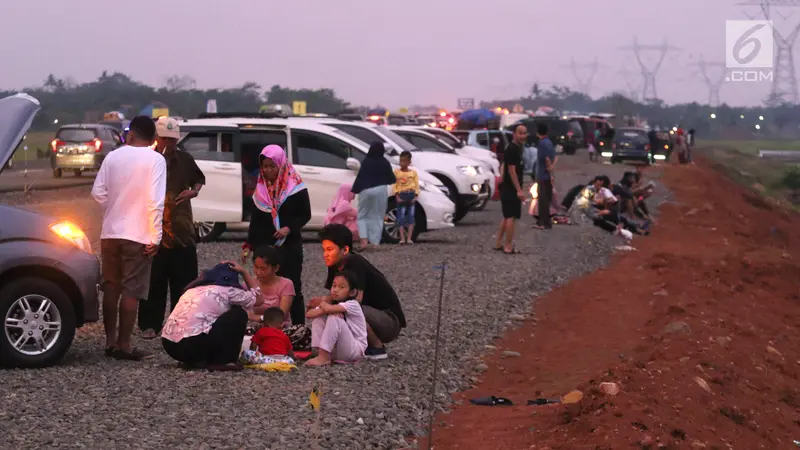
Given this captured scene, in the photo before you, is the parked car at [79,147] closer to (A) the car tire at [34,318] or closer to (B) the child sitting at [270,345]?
(B) the child sitting at [270,345]

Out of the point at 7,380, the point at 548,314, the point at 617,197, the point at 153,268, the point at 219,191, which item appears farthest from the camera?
the point at 617,197

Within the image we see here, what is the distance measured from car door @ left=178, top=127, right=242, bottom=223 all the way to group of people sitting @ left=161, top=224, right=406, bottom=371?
28.7 ft

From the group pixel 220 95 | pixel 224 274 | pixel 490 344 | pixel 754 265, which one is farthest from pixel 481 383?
pixel 220 95

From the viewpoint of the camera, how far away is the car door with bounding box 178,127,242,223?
1925 centimetres

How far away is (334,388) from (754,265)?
17.0 meters

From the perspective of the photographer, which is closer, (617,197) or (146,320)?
(146,320)

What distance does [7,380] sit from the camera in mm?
8891

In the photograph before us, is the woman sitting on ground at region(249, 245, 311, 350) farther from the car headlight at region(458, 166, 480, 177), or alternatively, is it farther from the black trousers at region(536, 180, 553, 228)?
the car headlight at region(458, 166, 480, 177)

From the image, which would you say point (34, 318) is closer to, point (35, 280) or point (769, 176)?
point (35, 280)

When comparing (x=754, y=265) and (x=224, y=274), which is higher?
(x=224, y=274)

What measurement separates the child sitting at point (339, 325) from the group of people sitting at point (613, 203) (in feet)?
52.1

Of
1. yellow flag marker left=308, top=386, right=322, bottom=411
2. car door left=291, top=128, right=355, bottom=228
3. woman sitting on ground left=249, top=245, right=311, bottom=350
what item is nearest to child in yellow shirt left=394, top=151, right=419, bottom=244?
car door left=291, top=128, right=355, bottom=228

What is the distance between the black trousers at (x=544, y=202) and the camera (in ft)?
77.9

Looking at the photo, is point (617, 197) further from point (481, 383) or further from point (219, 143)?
point (481, 383)
